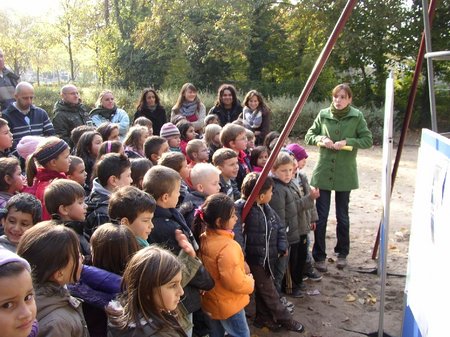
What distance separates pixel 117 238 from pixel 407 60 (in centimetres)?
1766

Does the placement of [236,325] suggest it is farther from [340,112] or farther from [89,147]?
[340,112]

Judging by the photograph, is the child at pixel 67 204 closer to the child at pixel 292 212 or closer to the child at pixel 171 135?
the child at pixel 292 212

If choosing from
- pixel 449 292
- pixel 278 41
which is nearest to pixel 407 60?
pixel 278 41

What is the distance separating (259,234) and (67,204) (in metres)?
1.43

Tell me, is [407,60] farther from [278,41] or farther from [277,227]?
[277,227]

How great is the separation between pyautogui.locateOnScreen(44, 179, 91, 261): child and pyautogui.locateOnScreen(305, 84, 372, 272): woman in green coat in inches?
113

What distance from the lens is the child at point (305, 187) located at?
4.37 metres

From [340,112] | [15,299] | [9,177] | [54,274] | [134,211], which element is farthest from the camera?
[340,112]

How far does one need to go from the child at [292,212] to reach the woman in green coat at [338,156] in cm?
56

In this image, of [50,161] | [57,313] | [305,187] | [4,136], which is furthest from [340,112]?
[57,313]

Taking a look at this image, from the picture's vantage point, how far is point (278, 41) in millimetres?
19891

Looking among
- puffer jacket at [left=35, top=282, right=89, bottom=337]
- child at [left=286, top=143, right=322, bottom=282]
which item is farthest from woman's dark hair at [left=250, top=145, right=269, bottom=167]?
puffer jacket at [left=35, top=282, right=89, bottom=337]

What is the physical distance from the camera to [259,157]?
15.1 ft

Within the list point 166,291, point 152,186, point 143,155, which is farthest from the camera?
point 143,155
